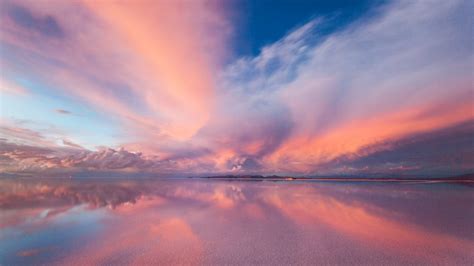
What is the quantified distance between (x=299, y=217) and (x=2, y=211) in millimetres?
17816

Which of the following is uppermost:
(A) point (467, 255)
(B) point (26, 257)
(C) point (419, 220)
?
(C) point (419, 220)

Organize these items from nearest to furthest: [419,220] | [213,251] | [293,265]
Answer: [293,265], [213,251], [419,220]

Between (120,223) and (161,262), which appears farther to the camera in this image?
(120,223)

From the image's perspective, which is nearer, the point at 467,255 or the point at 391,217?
the point at 467,255

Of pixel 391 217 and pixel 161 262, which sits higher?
pixel 391 217

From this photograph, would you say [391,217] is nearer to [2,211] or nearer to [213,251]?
[213,251]

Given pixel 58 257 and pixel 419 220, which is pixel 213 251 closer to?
pixel 58 257

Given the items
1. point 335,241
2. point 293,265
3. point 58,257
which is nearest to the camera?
point 293,265

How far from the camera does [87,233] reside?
11297mm

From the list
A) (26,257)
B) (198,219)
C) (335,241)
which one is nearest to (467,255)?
(335,241)

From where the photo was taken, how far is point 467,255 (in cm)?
863

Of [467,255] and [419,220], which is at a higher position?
[419,220]

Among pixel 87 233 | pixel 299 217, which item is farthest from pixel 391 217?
pixel 87 233

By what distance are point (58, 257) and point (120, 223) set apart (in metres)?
5.17
